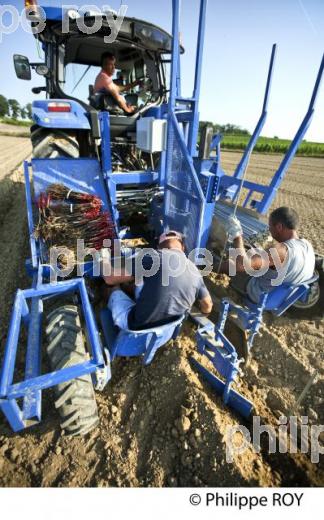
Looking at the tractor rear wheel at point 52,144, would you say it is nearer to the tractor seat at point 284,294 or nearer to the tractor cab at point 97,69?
the tractor cab at point 97,69

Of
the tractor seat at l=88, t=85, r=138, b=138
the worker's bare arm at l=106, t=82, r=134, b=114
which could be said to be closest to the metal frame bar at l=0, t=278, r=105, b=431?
the tractor seat at l=88, t=85, r=138, b=138

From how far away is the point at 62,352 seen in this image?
183cm

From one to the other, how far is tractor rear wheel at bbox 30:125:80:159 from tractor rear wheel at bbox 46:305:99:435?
75.1 inches

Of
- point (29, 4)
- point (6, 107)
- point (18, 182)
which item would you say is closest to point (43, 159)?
point (29, 4)

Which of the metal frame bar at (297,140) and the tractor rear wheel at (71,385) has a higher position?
the metal frame bar at (297,140)

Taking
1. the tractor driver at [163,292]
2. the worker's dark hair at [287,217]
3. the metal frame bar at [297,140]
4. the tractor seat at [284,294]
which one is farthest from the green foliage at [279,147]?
the tractor driver at [163,292]

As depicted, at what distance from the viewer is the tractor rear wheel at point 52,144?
117 inches

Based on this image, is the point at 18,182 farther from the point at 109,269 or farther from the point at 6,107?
the point at 6,107

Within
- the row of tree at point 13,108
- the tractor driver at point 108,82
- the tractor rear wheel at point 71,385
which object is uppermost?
the row of tree at point 13,108

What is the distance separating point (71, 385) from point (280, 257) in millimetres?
1892

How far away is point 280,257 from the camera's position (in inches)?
93.7

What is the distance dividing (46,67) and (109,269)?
2.66 m

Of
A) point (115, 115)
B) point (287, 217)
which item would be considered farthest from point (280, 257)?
point (115, 115)

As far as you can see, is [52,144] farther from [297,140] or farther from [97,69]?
[297,140]
